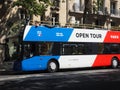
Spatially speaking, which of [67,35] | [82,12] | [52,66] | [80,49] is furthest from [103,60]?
[82,12]

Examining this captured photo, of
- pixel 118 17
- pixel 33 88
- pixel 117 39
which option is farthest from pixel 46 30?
pixel 118 17

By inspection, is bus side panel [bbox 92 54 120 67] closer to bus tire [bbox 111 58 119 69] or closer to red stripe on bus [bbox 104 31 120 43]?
bus tire [bbox 111 58 119 69]

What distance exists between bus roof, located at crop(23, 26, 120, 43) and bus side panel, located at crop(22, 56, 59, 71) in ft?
3.87

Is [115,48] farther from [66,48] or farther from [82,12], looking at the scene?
[82,12]

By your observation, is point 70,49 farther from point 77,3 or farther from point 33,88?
point 77,3

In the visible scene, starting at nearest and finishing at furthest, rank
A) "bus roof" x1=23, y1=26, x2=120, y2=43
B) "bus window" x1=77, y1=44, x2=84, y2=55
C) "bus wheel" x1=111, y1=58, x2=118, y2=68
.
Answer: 1. "bus roof" x1=23, y1=26, x2=120, y2=43
2. "bus window" x1=77, y1=44, x2=84, y2=55
3. "bus wheel" x1=111, y1=58, x2=118, y2=68

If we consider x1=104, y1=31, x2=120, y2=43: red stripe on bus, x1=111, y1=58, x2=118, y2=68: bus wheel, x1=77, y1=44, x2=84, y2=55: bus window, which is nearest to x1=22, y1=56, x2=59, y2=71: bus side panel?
x1=77, y1=44, x2=84, y2=55: bus window

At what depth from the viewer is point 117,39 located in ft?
111

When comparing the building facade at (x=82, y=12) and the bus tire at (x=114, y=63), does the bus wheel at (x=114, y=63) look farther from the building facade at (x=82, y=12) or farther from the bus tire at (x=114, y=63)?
the building facade at (x=82, y=12)

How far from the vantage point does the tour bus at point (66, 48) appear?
2725 centimetres

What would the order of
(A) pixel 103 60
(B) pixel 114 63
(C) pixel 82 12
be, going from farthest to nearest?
1. (C) pixel 82 12
2. (B) pixel 114 63
3. (A) pixel 103 60

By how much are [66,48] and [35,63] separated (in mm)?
2979

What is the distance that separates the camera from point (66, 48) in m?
29.5

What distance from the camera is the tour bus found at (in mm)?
27250
